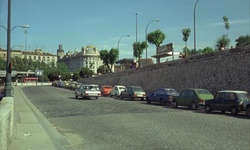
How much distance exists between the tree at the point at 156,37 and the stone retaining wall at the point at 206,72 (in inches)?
704

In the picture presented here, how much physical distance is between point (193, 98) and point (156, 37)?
1932 inches

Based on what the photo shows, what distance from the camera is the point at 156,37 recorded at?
72.0m

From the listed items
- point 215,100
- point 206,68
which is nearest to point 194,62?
point 206,68

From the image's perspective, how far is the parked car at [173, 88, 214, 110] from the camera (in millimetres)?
23438

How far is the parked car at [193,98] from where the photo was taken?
76.9 ft

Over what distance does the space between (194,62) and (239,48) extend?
858 centimetres

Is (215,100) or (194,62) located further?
(194,62)

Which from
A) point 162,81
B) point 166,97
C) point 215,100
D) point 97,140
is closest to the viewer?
point 97,140

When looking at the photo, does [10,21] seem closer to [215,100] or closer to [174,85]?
[215,100]

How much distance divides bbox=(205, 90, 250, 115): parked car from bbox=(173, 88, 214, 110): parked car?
182 cm

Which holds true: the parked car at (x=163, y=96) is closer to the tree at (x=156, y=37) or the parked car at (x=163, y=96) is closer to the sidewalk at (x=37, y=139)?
the sidewalk at (x=37, y=139)

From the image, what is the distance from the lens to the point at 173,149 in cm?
911

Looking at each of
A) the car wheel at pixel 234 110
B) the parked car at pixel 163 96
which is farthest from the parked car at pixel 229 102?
the parked car at pixel 163 96

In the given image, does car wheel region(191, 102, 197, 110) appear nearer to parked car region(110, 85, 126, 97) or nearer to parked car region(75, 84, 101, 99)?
parked car region(75, 84, 101, 99)
